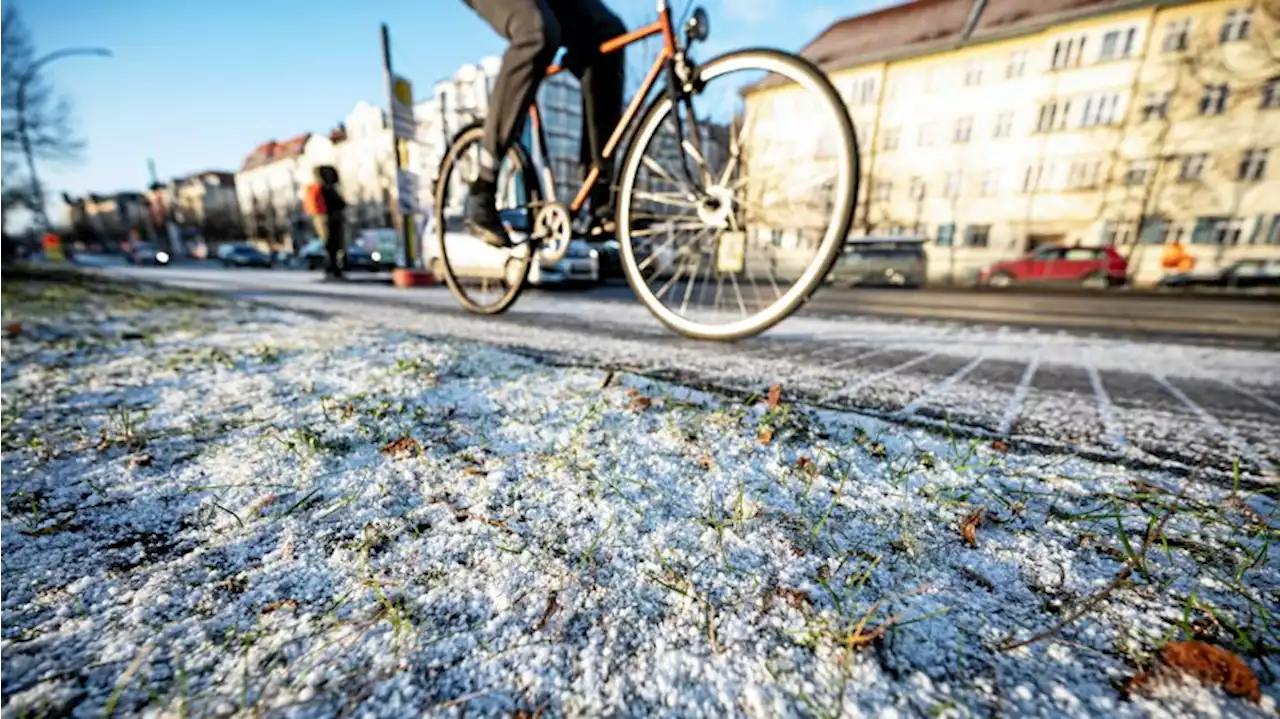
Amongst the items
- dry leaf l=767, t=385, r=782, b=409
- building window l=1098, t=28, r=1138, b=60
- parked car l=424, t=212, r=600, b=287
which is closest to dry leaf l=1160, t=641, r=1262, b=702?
dry leaf l=767, t=385, r=782, b=409

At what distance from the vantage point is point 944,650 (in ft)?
1.80

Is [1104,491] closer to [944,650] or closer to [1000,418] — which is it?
[1000,418]

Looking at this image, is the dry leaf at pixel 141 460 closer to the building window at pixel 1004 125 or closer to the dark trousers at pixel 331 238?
the dark trousers at pixel 331 238

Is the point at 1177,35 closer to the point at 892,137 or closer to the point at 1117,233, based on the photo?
the point at 1117,233

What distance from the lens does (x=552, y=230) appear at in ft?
7.45

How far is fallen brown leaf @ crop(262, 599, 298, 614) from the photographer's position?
60 centimetres

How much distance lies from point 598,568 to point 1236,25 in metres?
33.4

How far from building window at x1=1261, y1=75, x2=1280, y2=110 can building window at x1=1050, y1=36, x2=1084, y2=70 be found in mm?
6222

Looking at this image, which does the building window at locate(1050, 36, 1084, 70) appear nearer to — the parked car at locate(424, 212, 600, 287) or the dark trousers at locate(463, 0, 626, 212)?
the parked car at locate(424, 212, 600, 287)

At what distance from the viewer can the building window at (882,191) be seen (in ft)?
86.3

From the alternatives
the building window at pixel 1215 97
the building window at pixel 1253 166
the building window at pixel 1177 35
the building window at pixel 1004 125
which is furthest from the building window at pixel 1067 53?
the building window at pixel 1253 166

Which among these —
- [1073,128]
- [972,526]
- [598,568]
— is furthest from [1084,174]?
[598,568]

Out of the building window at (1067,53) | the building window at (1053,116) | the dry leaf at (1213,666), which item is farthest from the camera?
the building window at (1053,116)

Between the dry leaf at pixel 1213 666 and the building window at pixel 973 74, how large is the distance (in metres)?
31.0
